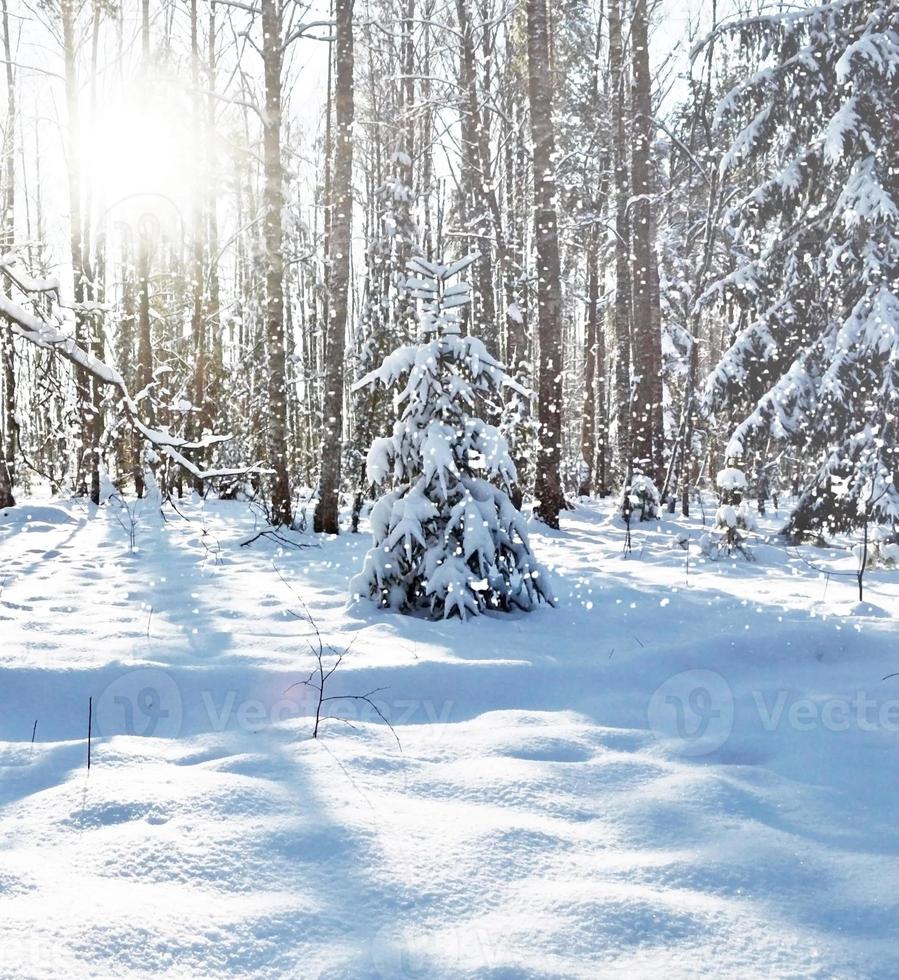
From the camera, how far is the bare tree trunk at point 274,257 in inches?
380

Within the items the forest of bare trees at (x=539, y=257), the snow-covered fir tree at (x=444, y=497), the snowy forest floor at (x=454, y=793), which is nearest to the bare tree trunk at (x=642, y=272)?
the forest of bare trees at (x=539, y=257)

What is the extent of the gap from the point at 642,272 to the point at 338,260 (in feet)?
14.3

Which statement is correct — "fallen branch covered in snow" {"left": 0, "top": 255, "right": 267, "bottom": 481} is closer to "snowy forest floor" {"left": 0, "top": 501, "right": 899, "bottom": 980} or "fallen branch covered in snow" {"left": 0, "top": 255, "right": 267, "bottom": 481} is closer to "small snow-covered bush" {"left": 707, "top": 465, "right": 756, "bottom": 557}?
"snowy forest floor" {"left": 0, "top": 501, "right": 899, "bottom": 980}

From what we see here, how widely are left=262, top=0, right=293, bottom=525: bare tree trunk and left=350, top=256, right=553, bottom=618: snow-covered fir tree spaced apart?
4439 millimetres

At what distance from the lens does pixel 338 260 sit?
9.57m

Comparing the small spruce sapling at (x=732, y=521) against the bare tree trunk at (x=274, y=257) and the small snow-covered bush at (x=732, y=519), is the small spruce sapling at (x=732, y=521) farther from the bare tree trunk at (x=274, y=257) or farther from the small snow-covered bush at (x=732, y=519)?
the bare tree trunk at (x=274, y=257)

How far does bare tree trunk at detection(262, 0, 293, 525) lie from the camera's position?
31.7 feet

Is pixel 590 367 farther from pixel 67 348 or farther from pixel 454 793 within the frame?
pixel 454 793

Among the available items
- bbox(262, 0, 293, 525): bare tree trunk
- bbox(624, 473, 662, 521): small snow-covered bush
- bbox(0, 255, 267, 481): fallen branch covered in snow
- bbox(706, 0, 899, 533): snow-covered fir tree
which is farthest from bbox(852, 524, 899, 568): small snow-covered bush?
bbox(262, 0, 293, 525): bare tree trunk

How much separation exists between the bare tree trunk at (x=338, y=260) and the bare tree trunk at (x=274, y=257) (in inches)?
21.9

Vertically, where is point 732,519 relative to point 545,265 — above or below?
below

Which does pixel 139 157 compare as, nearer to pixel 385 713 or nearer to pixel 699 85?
pixel 699 85

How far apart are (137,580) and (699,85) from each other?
704cm

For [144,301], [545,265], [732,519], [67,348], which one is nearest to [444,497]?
[67,348]
